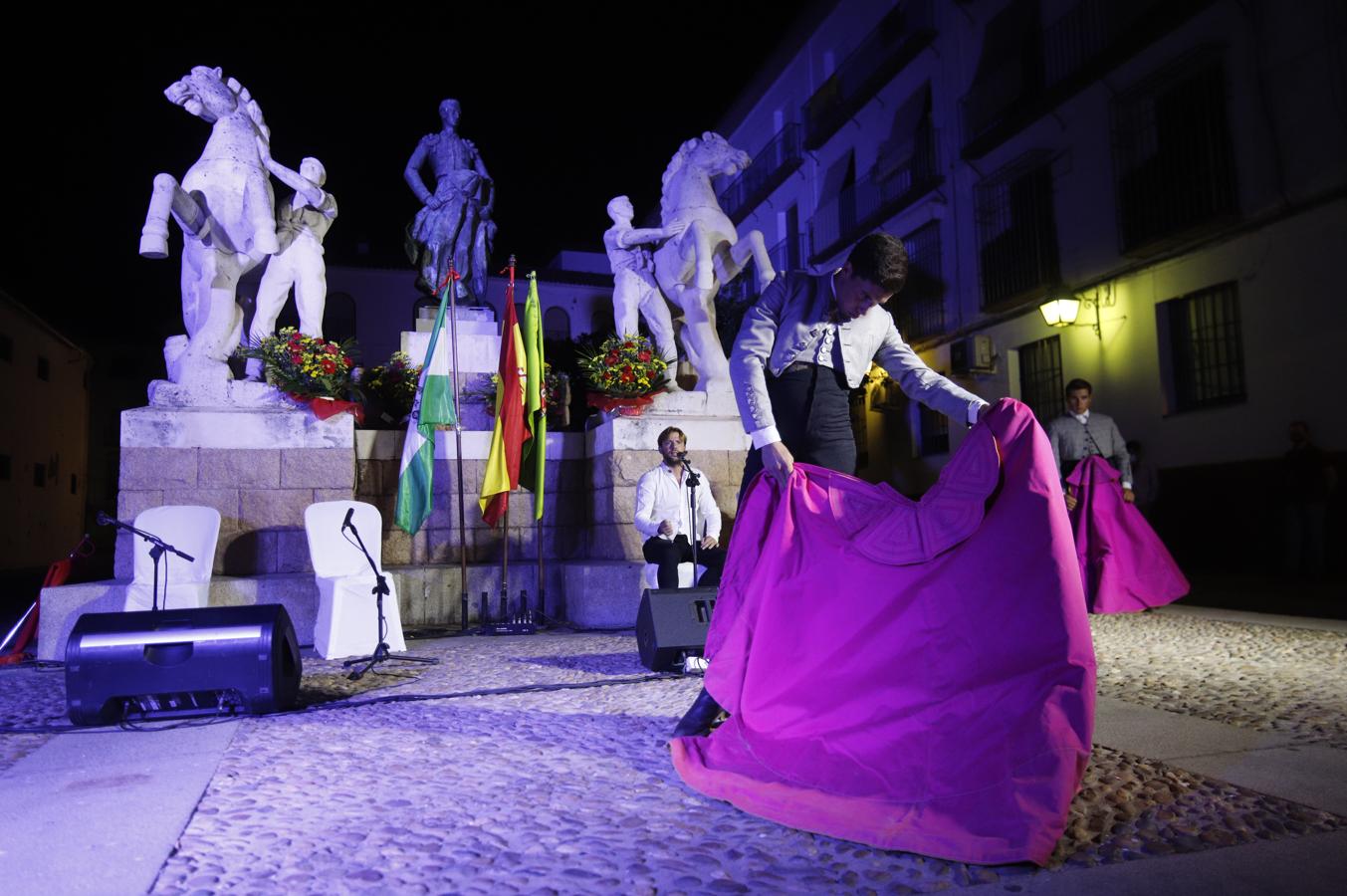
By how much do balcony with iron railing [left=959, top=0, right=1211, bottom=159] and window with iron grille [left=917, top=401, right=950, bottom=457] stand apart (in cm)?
586

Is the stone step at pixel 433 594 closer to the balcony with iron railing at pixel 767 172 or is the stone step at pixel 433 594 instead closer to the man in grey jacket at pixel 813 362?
the man in grey jacket at pixel 813 362

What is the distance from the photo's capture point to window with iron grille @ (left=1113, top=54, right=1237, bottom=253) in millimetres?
13930

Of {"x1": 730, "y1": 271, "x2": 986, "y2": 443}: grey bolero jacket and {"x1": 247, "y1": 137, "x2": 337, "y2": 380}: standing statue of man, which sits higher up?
{"x1": 247, "y1": 137, "x2": 337, "y2": 380}: standing statue of man

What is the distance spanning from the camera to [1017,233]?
62.8 feet

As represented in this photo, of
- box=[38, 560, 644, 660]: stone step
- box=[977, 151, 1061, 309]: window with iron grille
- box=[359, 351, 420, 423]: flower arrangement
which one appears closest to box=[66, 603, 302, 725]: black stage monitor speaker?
box=[38, 560, 644, 660]: stone step

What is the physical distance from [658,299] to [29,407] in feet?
87.2

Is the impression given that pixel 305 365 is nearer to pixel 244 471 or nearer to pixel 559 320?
pixel 244 471

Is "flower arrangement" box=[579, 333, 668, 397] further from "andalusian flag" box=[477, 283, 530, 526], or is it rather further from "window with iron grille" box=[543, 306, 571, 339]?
"window with iron grille" box=[543, 306, 571, 339]

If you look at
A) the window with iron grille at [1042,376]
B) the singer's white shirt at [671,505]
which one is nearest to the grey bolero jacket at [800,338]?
the singer's white shirt at [671,505]

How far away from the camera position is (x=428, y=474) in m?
8.30

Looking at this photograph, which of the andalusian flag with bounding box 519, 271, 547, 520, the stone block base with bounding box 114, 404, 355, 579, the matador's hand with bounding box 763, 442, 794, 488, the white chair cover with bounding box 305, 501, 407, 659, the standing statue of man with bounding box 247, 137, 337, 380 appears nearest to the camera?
the matador's hand with bounding box 763, 442, 794, 488

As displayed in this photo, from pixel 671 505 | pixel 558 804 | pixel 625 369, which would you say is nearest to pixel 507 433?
pixel 625 369

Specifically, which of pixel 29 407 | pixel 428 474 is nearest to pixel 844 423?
pixel 428 474

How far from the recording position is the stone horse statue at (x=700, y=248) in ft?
31.4
